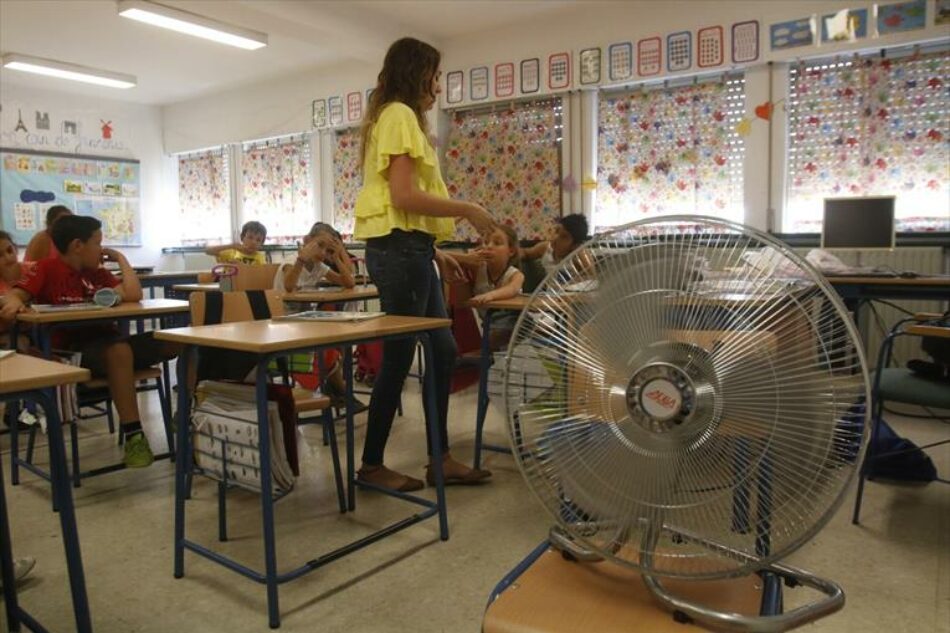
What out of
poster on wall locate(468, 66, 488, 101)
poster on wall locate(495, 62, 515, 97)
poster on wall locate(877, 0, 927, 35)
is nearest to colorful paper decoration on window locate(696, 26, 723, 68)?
poster on wall locate(877, 0, 927, 35)

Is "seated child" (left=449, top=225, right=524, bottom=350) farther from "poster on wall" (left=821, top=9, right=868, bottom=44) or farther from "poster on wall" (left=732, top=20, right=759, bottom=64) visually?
"poster on wall" (left=821, top=9, right=868, bottom=44)

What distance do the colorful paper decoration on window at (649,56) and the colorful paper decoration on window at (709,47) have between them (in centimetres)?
24

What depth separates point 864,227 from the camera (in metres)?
3.52

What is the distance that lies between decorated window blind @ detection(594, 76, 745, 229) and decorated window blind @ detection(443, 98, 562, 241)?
13.9 inches

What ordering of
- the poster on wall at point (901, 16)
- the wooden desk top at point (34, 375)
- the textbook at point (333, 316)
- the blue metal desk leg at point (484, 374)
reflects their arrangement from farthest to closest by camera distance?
1. the poster on wall at point (901, 16)
2. the blue metal desk leg at point (484, 374)
3. the textbook at point (333, 316)
4. the wooden desk top at point (34, 375)

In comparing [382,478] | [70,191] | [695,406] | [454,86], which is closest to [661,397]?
[695,406]

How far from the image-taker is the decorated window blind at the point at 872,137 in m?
3.68

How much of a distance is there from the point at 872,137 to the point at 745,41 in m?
0.92

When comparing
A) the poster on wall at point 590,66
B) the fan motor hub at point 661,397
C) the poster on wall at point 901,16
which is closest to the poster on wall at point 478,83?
the poster on wall at point 590,66

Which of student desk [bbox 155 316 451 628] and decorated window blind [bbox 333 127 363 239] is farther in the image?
decorated window blind [bbox 333 127 363 239]

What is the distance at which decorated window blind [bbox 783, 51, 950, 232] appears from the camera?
12.1 ft

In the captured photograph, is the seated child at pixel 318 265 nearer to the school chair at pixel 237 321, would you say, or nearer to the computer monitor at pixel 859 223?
the school chair at pixel 237 321

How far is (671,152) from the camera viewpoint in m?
4.44

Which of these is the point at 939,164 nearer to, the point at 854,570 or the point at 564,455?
the point at 854,570
